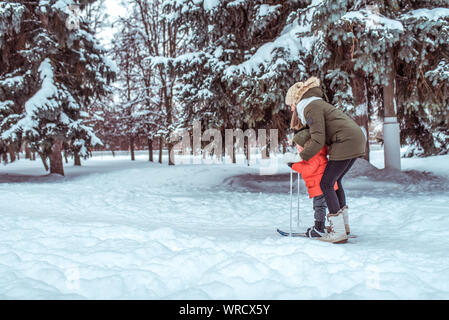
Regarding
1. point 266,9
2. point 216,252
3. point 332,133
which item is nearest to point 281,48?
point 266,9

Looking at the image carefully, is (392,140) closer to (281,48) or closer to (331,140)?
(281,48)

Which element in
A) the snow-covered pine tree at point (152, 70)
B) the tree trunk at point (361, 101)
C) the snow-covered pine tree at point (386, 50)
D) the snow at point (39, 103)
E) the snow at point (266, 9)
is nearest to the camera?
the snow-covered pine tree at point (386, 50)

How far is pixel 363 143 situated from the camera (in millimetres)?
3217

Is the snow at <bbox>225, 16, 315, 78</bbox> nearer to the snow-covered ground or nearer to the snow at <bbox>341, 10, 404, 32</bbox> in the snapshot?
the snow at <bbox>341, 10, 404, 32</bbox>

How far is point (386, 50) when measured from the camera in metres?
6.67

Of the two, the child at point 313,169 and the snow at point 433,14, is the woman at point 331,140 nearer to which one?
the child at point 313,169

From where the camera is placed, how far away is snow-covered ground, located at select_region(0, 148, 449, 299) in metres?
2.23

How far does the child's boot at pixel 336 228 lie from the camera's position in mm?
3232

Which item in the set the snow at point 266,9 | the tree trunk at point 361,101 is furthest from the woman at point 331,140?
the tree trunk at point 361,101

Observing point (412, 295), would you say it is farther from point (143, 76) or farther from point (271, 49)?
point (143, 76)

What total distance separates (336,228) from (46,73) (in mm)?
9758

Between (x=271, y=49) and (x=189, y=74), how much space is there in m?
2.71

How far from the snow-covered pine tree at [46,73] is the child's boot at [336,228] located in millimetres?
8779

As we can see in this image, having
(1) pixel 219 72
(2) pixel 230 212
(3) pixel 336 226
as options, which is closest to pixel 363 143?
(3) pixel 336 226
